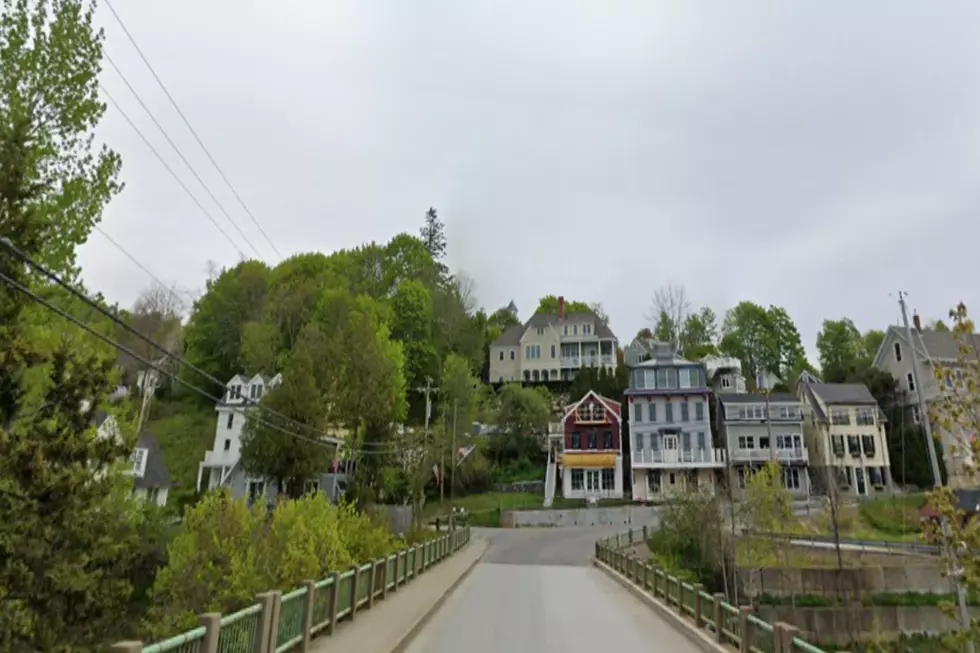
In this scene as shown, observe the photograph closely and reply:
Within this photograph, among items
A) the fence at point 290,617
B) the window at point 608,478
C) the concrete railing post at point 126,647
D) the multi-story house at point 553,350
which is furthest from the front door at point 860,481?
the concrete railing post at point 126,647

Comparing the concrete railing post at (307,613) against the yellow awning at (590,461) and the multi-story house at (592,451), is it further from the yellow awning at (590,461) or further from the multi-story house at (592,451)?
the yellow awning at (590,461)

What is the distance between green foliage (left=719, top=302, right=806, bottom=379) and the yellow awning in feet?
122

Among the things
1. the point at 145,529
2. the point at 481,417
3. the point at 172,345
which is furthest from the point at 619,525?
the point at 172,345

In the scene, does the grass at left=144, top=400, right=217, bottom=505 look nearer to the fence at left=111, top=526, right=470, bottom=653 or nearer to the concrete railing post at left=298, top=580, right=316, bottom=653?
the fence at left=111, top=526, right=470, bottom=653

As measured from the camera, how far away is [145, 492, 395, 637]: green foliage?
1104 cm

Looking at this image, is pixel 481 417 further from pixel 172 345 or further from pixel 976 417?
pixel 976 417

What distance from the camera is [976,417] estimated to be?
7332 millimetres

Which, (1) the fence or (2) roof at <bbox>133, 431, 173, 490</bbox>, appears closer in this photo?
(1) the fence

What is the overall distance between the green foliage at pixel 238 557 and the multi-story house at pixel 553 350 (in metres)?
55.3

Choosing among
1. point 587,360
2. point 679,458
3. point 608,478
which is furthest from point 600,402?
point 587,360

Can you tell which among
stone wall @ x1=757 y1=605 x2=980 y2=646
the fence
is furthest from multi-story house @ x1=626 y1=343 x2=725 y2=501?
the fence

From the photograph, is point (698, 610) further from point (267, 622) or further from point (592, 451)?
point (592, 451)

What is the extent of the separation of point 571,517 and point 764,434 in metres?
18.1

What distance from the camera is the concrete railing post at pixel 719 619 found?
10672mm
